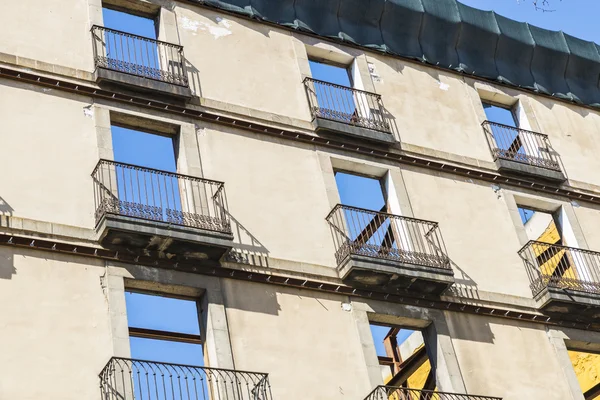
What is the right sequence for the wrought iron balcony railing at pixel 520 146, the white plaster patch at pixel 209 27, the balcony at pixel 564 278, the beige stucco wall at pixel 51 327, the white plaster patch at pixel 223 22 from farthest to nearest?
the wrought iron balcony railing at pixel 520 146 < the white plaster patch at pixel 223 22 < the white plaster patch at pixel 209 27 < the balcony at pixel 564 278 < the beige stucco wall at pixel 51 327

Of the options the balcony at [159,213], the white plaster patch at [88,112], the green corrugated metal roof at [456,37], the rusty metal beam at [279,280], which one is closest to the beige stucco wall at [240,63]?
the green corrugated metal roof at [456,37]

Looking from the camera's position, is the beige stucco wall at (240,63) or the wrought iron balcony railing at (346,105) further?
the wrought iron balcony railing at (346,105)

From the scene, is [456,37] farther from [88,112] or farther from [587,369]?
[88,112]

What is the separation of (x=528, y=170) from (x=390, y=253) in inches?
199

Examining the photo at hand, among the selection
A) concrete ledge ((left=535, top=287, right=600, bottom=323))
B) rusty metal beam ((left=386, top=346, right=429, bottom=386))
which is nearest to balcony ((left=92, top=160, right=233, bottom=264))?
rusty metal beam ((left=386, top=346, right=429, bottom=386))

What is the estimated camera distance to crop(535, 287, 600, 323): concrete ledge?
23.1 m

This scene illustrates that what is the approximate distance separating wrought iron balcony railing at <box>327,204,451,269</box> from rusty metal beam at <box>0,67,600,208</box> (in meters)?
1.72

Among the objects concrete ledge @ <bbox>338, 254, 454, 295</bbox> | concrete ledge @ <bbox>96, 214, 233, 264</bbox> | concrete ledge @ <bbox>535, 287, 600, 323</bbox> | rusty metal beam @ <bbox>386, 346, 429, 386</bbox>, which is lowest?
rusty metal beam @ <bbox>386, 346, 429, 386</bbox>

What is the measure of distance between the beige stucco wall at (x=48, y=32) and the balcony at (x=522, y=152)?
937 cm

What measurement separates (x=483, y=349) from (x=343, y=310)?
299cm

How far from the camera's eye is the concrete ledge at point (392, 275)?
21359 millimetres

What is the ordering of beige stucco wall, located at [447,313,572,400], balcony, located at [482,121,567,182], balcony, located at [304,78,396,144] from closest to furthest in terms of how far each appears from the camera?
beige stucco wall, located at [447,313,572,400] < balcony, located at [304,78,396,144] < balcony, located at [482,121,567,182]

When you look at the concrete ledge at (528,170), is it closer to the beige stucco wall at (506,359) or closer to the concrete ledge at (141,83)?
the beige stucco wall at (506,359)

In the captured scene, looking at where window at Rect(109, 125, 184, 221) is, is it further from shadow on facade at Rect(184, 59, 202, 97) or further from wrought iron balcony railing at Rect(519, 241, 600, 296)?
wrought iron balcony railing at Rect(519, 241, 600, 296)
